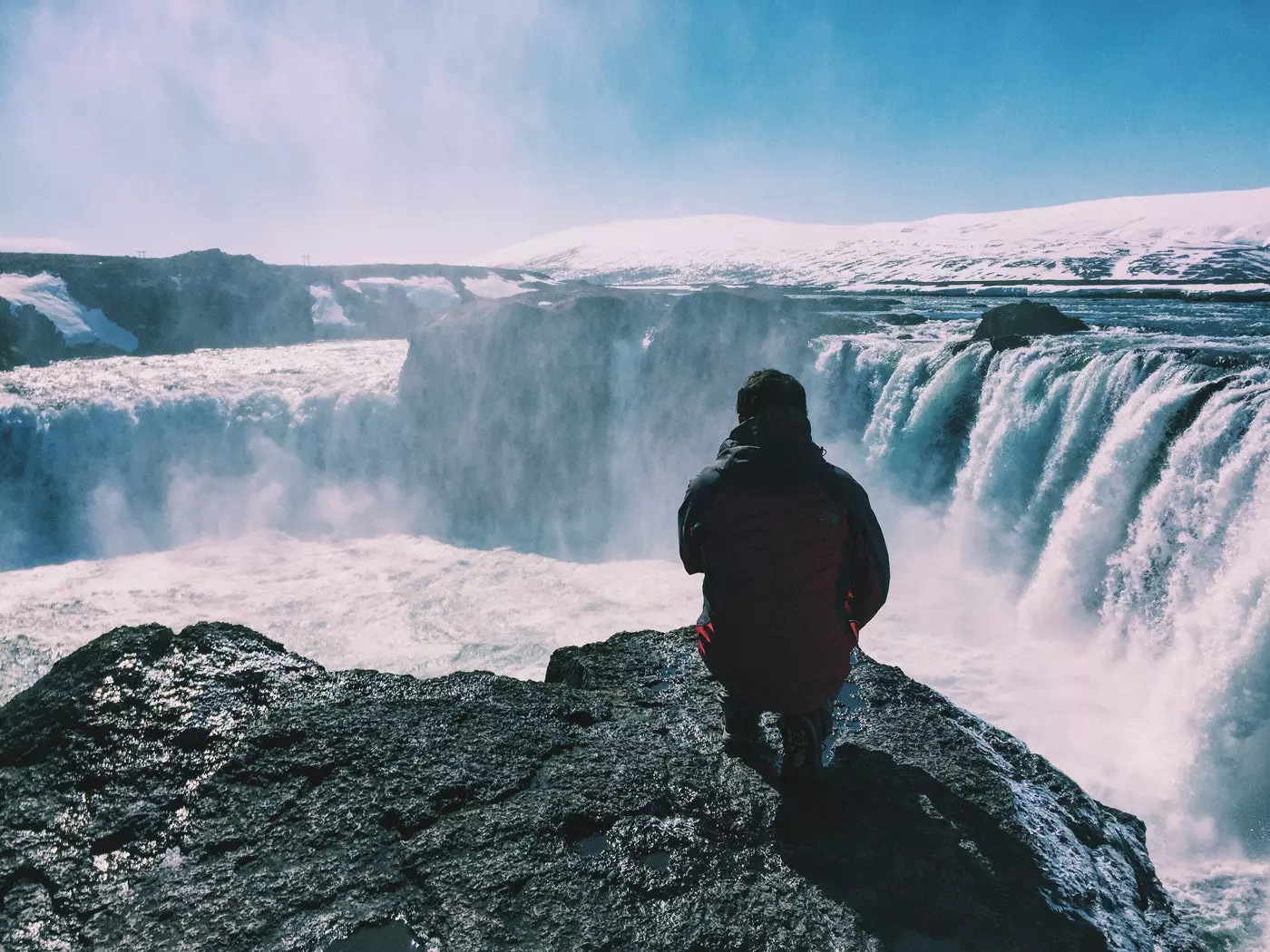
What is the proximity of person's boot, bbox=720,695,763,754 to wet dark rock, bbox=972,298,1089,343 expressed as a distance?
18786 millimetres

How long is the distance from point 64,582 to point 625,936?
1834cm

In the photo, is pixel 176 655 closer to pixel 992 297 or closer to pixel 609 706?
pixel 609 706

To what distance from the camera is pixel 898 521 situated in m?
15.7

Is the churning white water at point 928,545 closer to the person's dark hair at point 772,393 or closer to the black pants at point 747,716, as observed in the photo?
the black pants at point 747,716

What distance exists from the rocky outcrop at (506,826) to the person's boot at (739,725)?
0.09m

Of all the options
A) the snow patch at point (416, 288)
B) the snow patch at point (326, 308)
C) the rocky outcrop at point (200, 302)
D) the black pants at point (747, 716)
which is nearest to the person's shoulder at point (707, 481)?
the black pants at point (747, 716)

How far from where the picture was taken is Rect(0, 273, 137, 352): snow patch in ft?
113

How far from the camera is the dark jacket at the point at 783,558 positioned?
9.53 feet

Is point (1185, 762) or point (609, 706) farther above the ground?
point (609, 706)

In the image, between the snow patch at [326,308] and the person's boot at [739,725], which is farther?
the snow patch at [326,308]

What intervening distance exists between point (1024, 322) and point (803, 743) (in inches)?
783

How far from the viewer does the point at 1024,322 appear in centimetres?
1939

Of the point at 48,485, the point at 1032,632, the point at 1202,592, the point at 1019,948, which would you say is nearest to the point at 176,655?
the point at 1019,948

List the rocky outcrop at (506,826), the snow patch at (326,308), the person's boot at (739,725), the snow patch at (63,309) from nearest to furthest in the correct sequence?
the rocky outcrop at (506,826) → the person's boot at (739,725) → the snow patch at (63,309) → the snow patch at (326,308)
